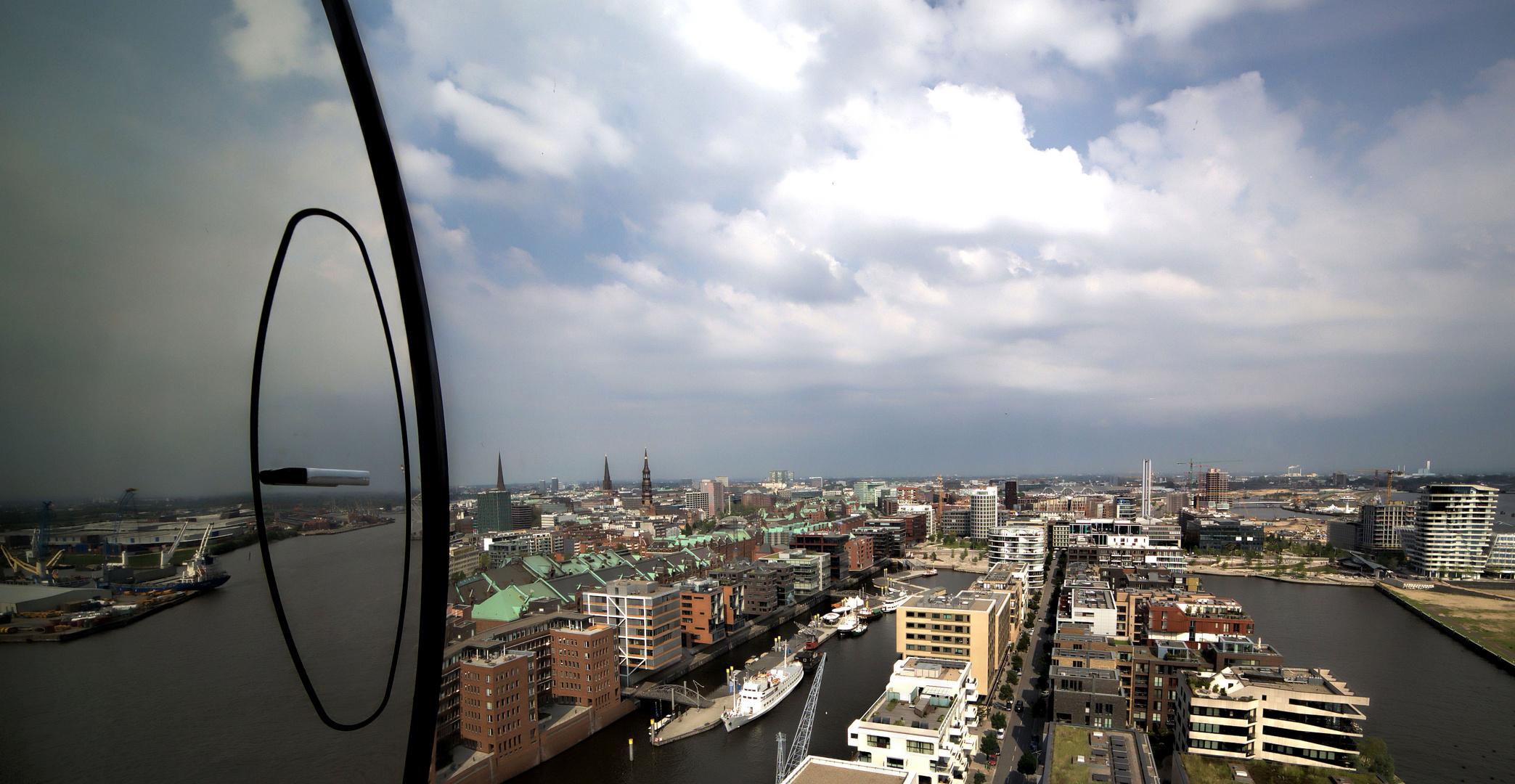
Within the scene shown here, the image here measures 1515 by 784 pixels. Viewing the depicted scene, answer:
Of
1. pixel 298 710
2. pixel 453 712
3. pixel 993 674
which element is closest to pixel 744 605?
pixel 993 674

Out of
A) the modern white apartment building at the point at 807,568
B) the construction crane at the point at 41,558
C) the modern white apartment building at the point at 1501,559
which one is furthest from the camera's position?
the modern white apartment building at the point at 1501,559

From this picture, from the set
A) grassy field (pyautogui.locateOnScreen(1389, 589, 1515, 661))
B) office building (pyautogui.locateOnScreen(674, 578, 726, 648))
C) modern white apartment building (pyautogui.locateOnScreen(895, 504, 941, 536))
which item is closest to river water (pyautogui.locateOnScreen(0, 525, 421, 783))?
office building (pyautogui.locateOnScreen(674, 578, 726, 648))

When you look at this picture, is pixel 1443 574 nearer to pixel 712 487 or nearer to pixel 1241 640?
pixel 1241 640

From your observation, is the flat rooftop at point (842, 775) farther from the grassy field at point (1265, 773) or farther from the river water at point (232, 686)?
the river water at point (232, 686)

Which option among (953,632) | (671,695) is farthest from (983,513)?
(671,695)

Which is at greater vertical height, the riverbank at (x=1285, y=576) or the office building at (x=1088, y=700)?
the office building at (x=1088, y=700)

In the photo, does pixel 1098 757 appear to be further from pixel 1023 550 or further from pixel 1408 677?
pixel 1023 550

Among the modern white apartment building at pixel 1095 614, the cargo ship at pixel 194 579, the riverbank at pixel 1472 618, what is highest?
the cargo ship at pixel 194 579

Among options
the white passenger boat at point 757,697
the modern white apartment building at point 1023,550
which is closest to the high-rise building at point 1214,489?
the modern white apartment building at point 1023,550
